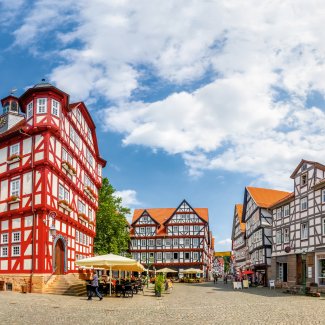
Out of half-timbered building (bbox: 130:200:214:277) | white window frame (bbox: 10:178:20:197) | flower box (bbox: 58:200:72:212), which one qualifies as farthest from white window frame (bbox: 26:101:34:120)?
half-timbered building (bbox: 130:200:214:277)

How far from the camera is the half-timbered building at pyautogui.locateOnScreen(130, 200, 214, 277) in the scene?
8406 centimetres

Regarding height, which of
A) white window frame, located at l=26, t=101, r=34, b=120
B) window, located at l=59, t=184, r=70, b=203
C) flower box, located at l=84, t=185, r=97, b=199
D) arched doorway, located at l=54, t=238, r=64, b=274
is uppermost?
white window frame, located at l=26, t=101, r=34, b=120

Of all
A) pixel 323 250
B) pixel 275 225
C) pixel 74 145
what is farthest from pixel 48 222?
pixel 275 225

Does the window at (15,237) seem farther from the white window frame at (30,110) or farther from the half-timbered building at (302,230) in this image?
Result: the half-timbered building at (302,230)

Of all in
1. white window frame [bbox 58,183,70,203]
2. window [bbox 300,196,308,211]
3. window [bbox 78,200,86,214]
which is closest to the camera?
white window frame [bbox 58,183,70,203]

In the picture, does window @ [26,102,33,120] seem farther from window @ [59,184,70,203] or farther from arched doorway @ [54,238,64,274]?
arched doorway @ [54,238,64,274]

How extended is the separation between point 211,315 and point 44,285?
14715 mm

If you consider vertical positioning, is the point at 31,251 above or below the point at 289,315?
above

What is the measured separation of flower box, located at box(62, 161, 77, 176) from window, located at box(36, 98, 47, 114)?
3.97 metres

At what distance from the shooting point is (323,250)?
3759cm

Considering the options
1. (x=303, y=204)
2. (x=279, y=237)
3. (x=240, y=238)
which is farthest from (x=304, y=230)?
(x=240, y=238)

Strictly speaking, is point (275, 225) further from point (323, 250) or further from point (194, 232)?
point (194, 232)

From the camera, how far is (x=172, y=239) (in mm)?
84875

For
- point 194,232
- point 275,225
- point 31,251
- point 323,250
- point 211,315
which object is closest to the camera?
point 211,315
